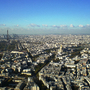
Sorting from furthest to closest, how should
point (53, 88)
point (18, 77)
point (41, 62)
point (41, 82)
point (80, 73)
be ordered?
1. point (41, 62)
2. point (80, 73)
3. point (18, 77)
4. point (41, 82)
5. point (53, 88)

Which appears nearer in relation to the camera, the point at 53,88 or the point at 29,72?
the point at 53,88

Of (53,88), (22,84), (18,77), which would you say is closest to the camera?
(53,88)

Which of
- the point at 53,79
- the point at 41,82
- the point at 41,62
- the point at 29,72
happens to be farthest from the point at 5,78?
the point at 41,62

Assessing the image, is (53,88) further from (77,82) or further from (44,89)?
(77,82)

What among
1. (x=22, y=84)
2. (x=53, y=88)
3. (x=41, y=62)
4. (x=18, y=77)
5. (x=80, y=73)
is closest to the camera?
(x=53, y=88)

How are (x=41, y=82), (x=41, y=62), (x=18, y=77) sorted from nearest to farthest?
(x=41, y=82) < (x=18, y=77) < (x=41, y=62)

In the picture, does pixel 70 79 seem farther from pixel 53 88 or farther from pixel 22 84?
pixel 22 84

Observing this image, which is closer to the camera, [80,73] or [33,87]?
[33,87]

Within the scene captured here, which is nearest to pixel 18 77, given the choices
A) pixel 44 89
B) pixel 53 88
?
pixel 44 89
